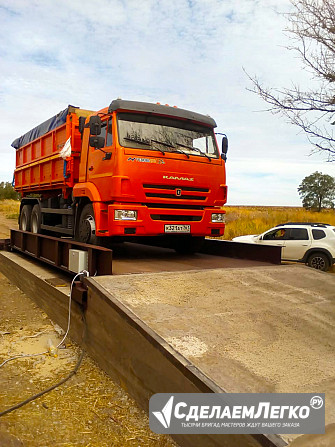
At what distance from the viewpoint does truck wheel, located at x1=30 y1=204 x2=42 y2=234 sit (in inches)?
394

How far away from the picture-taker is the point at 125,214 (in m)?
6.36

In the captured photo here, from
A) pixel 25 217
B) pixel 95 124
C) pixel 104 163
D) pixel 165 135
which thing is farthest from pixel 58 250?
pixel 25 217

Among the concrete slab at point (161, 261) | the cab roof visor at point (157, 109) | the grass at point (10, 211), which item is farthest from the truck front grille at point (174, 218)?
the grass at point (10, 211)

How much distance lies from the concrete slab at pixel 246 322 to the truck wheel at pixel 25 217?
6972 millimetres

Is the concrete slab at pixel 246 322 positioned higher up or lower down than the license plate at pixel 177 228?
lower down

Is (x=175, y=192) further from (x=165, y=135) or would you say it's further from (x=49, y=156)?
(x=49, y=156)

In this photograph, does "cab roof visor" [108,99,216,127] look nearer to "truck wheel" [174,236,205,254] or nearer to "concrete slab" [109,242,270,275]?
"truck wheel" [174,236,205,254]

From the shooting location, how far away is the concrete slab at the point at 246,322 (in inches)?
119

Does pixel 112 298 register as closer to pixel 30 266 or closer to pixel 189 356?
pixel 189 356

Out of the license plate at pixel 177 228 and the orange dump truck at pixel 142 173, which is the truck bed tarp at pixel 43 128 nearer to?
the orange dump truck at pixel 142 173

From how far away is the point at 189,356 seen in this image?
316 cm

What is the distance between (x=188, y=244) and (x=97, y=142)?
2.87m

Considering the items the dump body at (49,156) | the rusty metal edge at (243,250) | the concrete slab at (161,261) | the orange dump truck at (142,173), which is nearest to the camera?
the concrete slab at (161,261)

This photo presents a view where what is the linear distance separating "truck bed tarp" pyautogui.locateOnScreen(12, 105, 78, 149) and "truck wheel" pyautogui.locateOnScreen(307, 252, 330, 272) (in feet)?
26.5
